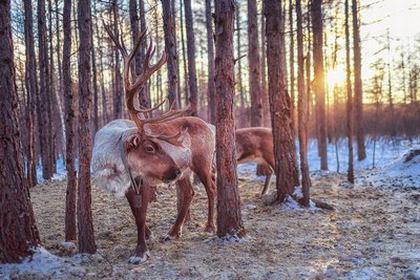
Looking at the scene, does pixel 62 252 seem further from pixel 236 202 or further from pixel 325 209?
pixel 325 209

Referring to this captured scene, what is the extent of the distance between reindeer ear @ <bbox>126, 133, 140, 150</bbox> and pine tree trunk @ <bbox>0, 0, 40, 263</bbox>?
1349 millimetres

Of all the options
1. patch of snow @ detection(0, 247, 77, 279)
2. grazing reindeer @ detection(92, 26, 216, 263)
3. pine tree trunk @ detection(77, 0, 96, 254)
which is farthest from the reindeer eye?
patch of snow @ detection(0, 247, 77, 279)

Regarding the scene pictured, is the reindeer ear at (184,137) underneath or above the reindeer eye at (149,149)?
above

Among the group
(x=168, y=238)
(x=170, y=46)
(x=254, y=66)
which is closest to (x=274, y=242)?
(x=168, y=238)

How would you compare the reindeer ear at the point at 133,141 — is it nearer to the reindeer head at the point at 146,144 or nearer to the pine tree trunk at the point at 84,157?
the reindeer head at the point at 146,144

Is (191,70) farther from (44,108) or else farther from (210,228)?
(210,228)

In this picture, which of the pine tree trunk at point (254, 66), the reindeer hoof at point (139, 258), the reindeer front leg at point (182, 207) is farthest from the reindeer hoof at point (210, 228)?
the pine tree trunk at point (254, 66)

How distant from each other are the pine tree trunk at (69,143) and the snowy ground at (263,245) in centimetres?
30

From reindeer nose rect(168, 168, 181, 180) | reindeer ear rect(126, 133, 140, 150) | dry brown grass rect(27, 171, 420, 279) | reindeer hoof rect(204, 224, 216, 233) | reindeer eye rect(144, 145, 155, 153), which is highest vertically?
reindeer ear rect(126, 133, 140, 150)

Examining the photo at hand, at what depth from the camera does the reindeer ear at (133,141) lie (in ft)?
19.3

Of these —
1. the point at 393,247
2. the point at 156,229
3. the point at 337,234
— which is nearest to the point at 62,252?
the point at 156,229

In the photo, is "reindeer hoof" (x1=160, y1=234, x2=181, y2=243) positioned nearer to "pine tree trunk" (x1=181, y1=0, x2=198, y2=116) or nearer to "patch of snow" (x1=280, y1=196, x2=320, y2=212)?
"patch of snow" (x1=280, y1=196, x2=320, y2=212)

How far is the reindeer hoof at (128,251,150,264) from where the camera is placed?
5.43 metres

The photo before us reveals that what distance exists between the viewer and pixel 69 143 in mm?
6141
